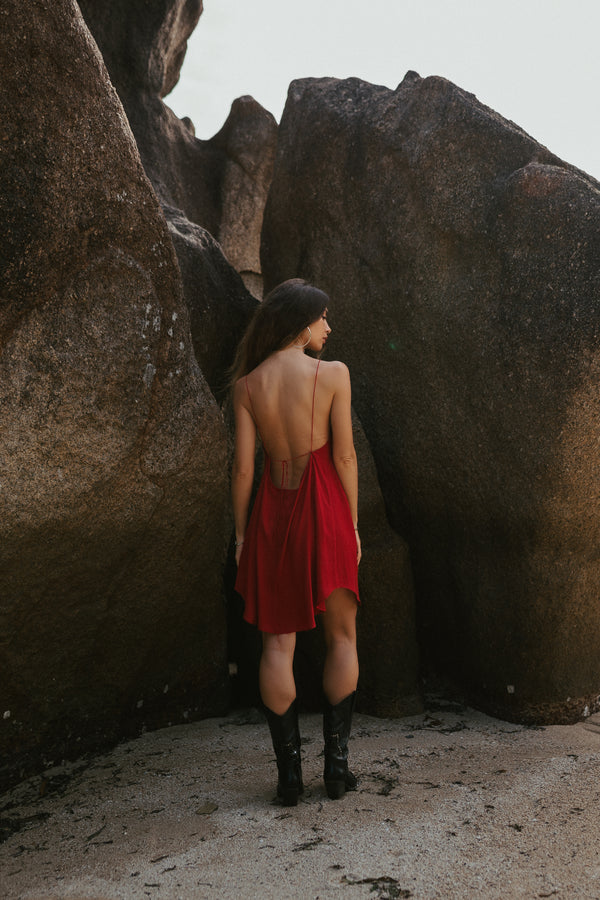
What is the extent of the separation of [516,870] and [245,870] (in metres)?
0.69

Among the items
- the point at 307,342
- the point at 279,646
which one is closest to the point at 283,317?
the point at 307,342

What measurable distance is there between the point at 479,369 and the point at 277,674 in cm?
150

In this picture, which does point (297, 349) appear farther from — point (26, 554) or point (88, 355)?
point (26, 554)


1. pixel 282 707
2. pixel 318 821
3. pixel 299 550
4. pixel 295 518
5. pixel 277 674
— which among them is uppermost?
pixel 295 518

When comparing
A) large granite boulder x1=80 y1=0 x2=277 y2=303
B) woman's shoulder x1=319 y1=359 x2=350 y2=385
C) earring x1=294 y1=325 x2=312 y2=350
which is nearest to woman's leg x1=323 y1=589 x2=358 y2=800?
woman's shoulder x1=319 y1=359 x2=350 y2=385

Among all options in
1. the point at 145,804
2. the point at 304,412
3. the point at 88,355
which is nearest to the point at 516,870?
the point at 145,804

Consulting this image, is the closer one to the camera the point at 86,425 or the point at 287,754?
the point at 287,754

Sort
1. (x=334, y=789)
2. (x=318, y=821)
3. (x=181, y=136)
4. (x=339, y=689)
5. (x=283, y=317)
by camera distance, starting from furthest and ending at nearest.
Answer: (x=181, y=136) → (x=283, y=317) → (x=339, y=689) → (x=334, y=789) → (x=318, y=821)

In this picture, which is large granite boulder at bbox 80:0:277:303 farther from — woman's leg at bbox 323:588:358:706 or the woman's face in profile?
woman's leg at bbox 323:588:358:706

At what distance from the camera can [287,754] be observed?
2.44 meters

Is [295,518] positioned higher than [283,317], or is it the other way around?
[283,317]

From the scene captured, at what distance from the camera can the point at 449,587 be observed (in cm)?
341

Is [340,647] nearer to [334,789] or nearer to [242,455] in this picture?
[334,789]

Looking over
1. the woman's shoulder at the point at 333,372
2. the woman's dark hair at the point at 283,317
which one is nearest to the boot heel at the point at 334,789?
the woman's shoulder at the point at 333,372
